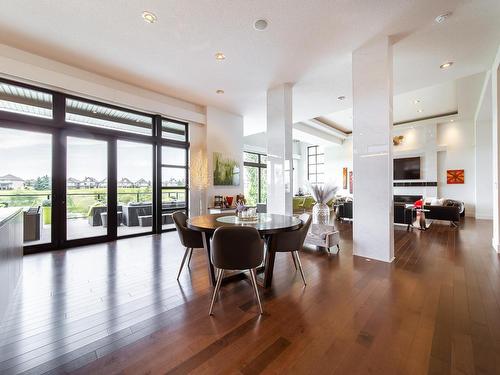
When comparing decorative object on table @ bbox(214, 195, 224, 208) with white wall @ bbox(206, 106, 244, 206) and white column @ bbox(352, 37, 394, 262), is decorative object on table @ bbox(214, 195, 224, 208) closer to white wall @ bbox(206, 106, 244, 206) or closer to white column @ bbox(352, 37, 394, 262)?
white wall @ bbox(206, 106, 244, 206)

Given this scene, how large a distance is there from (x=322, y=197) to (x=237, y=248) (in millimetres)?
2504

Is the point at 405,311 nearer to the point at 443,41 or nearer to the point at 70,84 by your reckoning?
the point at 443,41

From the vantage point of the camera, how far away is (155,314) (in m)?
2.13

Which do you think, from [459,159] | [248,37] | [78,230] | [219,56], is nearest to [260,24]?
[248,37]

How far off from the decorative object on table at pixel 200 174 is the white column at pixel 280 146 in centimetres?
198

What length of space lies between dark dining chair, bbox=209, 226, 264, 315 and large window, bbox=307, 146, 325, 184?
39.4ft

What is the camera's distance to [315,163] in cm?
1401

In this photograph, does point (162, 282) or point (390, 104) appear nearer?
point (162, 282)

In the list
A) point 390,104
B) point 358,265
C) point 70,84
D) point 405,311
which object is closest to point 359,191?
point 358,265

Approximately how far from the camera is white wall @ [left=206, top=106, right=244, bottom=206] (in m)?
6.45

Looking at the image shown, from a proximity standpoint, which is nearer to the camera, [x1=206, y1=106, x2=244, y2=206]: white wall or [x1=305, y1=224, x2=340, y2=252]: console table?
[x1=305, y1=224, x2=340, y2=252]: console table

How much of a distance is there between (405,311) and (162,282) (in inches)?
107

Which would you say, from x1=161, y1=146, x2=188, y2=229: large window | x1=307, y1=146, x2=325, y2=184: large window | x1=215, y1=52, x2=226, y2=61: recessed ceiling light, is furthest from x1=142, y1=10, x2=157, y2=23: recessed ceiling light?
x1=307, y1=146, x2=325, y2=184: large window

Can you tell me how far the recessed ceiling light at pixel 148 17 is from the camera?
300 cm
